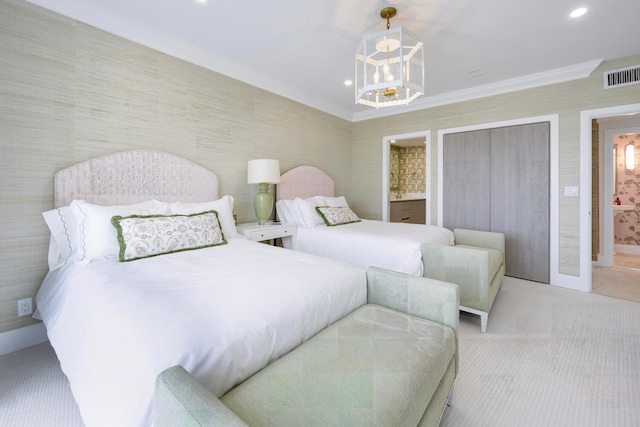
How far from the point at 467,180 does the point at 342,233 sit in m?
2.25

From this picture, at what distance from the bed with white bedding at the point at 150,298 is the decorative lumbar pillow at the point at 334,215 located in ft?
4.38

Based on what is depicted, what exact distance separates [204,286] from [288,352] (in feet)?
1.71

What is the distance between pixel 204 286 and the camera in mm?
1396

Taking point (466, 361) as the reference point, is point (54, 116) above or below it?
above

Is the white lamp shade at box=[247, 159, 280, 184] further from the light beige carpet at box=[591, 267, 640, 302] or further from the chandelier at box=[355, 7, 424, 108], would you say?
the light beige carpet at box=[591, 267, 640, 302]

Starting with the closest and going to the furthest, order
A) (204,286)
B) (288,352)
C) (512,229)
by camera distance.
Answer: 1. (288,352)
2. (204,286)
3. (512,229)

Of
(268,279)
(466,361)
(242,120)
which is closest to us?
(268,279)

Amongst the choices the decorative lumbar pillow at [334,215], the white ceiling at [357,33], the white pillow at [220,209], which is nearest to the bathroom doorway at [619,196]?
the white ceiling at [357,33]

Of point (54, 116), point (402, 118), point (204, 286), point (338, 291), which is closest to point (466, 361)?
point (338, 291)

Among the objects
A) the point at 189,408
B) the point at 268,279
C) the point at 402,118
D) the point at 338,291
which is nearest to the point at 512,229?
the point at 402,118

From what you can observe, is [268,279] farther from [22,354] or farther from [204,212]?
[22,354]

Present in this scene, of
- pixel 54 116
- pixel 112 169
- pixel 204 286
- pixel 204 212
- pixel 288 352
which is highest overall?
pixel 54 116

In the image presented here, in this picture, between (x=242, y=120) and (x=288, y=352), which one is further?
(x=242, y=120)

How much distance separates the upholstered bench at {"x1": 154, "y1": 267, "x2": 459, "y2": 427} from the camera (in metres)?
0.77
